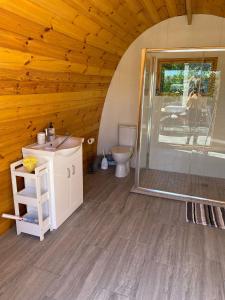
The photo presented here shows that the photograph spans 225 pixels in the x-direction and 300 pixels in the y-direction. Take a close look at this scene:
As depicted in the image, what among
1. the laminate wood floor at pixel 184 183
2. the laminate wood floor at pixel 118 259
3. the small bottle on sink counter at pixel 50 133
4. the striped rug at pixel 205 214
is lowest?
the laminate wood floor at pixel 118 259

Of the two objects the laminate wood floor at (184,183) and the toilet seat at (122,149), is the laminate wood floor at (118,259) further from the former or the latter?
the toilet seat at (122,149)

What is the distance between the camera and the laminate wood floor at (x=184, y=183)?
3392mm

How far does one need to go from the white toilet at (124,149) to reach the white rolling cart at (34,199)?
155cm

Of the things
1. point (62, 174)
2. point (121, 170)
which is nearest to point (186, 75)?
point (121, 170)

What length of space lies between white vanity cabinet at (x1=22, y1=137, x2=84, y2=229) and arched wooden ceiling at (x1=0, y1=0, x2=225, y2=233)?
27cm

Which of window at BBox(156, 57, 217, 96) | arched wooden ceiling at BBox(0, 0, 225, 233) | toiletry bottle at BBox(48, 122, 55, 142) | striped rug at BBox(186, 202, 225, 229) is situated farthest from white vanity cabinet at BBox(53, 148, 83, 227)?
window at BBox(156, 57, 217, 96)

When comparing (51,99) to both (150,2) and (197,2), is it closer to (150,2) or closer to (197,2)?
(150,2)

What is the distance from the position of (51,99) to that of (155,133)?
6.67 feet

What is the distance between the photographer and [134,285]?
6.03ft

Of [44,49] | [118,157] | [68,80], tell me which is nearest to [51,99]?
[68,80]

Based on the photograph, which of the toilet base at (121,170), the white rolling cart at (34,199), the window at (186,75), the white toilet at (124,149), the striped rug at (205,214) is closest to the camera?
the white rolling cart at (34,199)

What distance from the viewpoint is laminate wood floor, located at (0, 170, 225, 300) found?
1783 mm

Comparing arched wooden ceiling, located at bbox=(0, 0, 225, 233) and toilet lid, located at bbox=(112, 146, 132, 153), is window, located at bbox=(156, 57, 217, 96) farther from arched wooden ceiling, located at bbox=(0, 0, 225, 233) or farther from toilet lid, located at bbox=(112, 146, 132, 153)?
toilet lid, located at bbox=(112, 146, 132, 153)

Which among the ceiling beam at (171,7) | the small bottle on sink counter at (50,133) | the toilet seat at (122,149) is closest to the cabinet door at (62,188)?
the small bottle on sink counter at (50,133)
